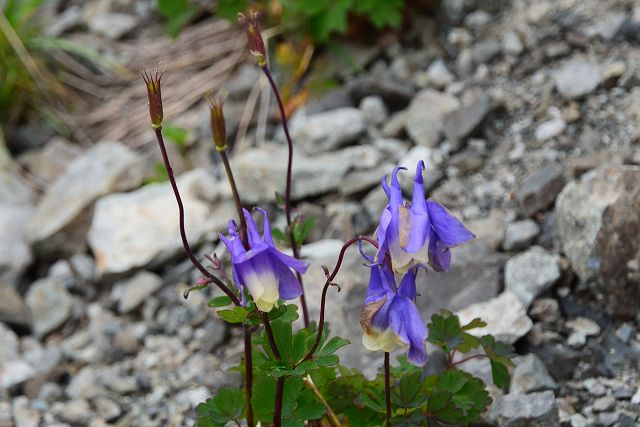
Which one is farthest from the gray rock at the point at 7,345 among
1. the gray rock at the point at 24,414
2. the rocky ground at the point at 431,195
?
the gray rock at the point at 24,414

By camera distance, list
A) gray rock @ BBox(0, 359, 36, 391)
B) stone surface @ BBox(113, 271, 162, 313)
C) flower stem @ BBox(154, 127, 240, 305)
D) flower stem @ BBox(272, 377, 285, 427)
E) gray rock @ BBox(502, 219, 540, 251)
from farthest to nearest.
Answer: stone surface @ BBox(113, 271, 162, 313) → gray rock @ BBox(0, 359, 36, 391) → gray rock @ BBox(502, 219, 540, 251) → flower stem @ BBox(272, 377, 285, 427) → flower stem @ BBox(154, 127, 240, 305)

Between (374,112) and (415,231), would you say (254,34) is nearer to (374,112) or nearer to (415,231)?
(415,231)

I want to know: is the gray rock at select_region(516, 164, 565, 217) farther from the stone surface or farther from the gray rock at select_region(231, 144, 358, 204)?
the stone surface

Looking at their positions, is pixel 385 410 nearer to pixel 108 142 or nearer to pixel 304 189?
pixel 304 189

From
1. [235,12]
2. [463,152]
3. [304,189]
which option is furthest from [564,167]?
[235,12]

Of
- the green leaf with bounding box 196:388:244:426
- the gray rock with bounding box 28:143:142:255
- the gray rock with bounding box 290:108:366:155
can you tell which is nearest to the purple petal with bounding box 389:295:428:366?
the green leaf with bounding box 196:388:244:426

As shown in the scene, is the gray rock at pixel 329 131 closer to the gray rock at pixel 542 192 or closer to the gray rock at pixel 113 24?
the gray rock at pixel 542 192
